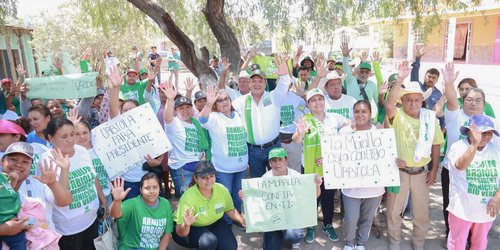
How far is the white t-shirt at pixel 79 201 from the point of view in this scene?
3.16 m

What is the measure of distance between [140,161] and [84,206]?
3.28 ft

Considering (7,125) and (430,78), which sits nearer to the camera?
(7,125)

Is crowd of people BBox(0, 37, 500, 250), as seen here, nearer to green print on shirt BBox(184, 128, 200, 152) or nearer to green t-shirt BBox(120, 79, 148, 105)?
green print on shirt BBox(184, 128, 200, 152)

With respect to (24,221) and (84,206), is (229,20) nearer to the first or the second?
(84,206)

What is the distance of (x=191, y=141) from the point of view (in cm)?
460

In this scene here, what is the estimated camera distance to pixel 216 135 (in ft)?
14.7

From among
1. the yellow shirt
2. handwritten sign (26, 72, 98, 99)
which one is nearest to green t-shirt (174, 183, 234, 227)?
the yellow shirt

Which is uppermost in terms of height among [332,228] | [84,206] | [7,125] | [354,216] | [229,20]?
[229,20]

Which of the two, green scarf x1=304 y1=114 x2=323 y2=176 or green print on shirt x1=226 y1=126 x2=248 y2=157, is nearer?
green scarf x1=304 y1=114 x2=323 y2=176

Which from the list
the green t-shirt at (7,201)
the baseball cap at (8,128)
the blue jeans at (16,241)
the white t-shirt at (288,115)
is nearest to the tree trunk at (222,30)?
the white t-shirt at (288,115)

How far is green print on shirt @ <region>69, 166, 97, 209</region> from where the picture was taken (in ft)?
10.4

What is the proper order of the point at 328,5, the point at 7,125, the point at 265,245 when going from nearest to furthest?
the point at 7,125
the point at 265,245
the point at 328,5

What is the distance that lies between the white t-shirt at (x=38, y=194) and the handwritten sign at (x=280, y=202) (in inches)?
70.3

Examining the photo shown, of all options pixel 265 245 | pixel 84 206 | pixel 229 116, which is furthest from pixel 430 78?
pixel 84 206
